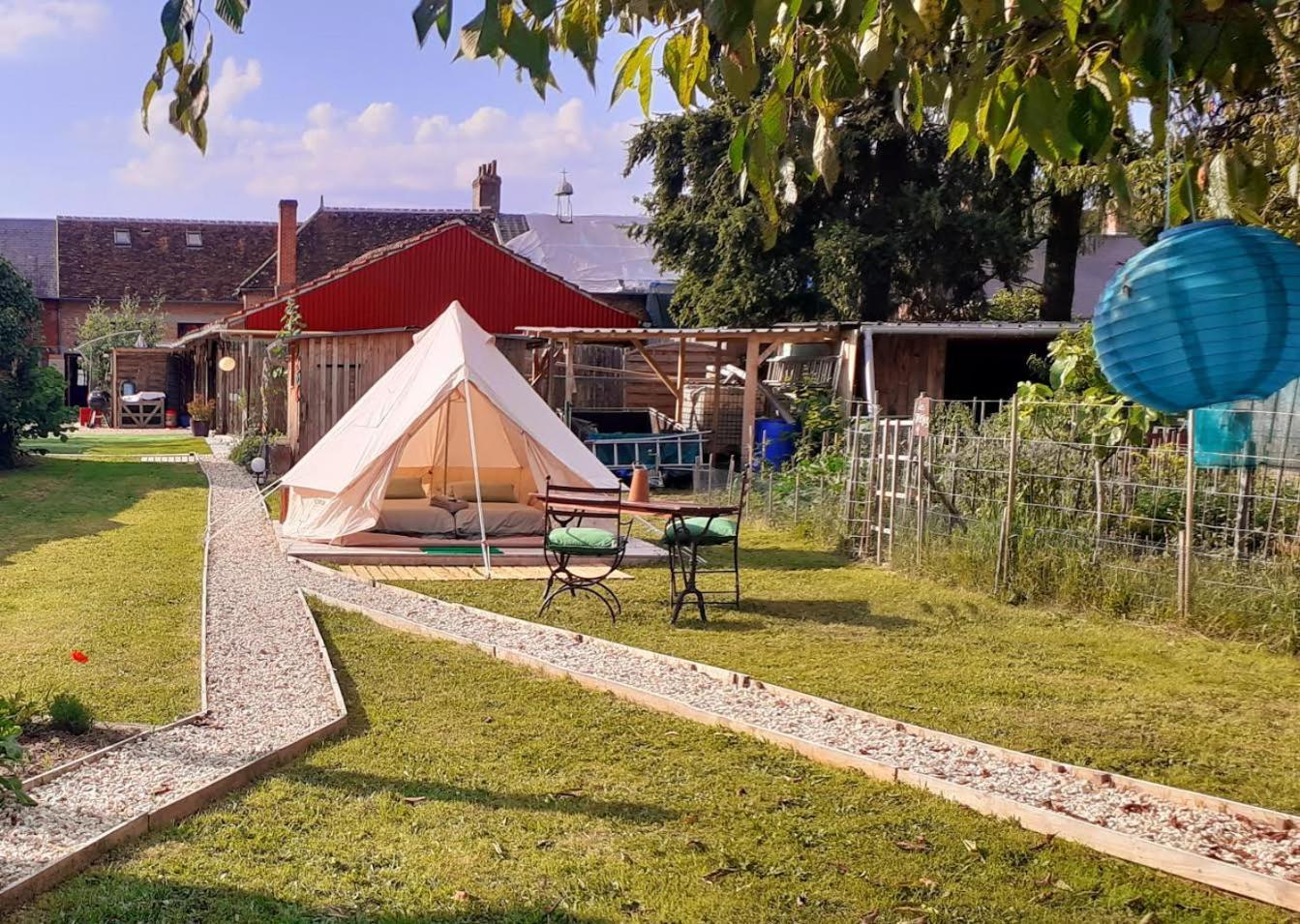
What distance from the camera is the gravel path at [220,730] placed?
433 cm

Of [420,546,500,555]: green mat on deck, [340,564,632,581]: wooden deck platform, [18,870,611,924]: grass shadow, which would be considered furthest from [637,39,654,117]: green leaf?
[420,546,500,555]: green mat on deck

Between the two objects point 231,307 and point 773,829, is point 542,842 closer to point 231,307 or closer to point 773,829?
point 773,829

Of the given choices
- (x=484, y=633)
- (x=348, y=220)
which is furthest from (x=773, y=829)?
(x=348, y=220)

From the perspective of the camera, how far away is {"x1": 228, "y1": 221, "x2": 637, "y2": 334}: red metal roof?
2180 cm

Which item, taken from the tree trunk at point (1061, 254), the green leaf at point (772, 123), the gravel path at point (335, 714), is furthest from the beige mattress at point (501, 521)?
the tree trunk at point (1061, 254)

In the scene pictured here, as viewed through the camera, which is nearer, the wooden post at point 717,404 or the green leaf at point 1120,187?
the green leaf at point 1120,187

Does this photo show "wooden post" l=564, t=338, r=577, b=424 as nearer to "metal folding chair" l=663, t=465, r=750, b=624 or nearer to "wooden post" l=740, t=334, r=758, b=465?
"wooden post" l=740, t=334, r=758, b=465

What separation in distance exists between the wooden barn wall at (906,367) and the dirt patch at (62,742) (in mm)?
15048

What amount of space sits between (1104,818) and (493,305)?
774 inches

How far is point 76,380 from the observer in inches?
1564

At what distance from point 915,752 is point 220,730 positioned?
3274mm

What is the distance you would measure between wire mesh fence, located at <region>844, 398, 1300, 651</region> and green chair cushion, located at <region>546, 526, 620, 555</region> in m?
3.11

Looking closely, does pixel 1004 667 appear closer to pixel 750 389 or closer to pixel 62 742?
pixel 62 742

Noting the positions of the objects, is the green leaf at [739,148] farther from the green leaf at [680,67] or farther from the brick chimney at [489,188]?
the brick chimney at [489,188]
